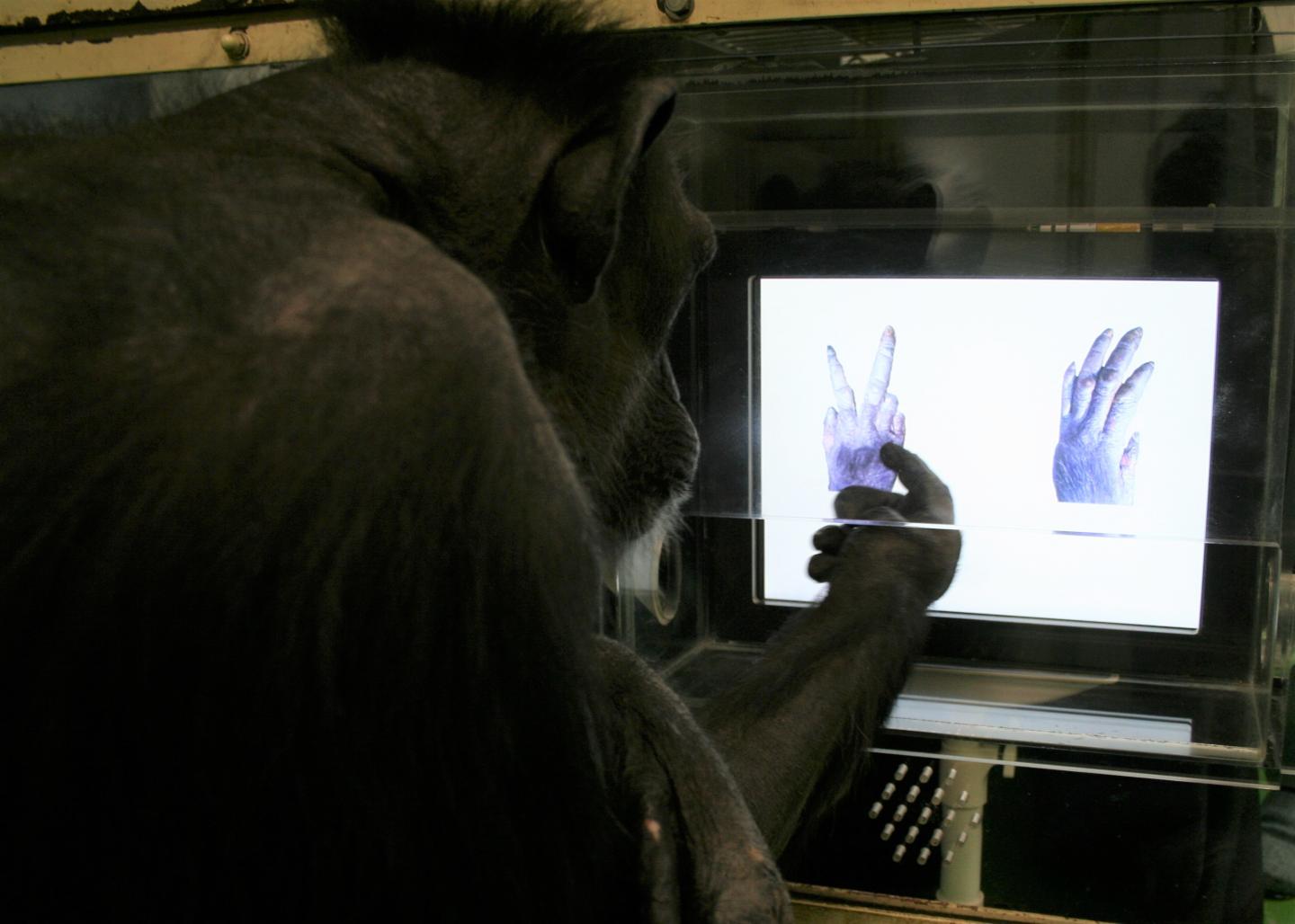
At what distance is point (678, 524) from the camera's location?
4.51ft

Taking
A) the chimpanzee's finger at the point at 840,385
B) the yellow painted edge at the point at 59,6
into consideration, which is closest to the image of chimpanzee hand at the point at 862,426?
the chimpanzee's finger at the point at 840,385

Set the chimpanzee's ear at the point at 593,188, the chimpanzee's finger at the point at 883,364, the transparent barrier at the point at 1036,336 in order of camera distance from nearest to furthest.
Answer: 1. the chimpanzee's ear at the point at 593,188
2. the transparent barrier at the point at 1036,336
3. the chimpanzee's finger at the point at 883,364

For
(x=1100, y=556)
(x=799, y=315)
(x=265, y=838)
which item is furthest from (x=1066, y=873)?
(x=265, y=838)

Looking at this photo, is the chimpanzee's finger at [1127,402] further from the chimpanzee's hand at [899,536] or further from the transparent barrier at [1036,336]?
the chimpanzee's hand at [899,536]

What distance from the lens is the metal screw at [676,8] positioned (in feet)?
3.86

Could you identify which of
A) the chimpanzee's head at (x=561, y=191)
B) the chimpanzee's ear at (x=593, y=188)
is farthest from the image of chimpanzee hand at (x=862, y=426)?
the chimpanzee's ear at (x=593, y=188)

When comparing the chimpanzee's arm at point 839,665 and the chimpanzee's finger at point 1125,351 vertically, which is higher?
the chimpanzee's finger at point 1125,351

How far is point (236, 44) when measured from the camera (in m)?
1.36

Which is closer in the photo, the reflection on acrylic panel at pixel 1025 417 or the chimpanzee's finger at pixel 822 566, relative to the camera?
the reflection on acrylic panel at pixel 1025 417

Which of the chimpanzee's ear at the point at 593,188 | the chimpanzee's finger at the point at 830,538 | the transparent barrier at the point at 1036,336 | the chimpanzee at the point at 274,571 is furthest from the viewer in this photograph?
the chimpanzee's finger at the point at 830,538

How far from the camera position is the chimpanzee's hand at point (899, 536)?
1299mm

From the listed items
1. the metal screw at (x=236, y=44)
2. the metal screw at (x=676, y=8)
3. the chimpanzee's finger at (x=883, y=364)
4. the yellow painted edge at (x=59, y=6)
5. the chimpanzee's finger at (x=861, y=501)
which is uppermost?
the yellow painted edge at (x=59, y=6)

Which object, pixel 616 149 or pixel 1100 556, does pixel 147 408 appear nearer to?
pixel 616 149

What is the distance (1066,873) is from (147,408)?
1.27 meters
